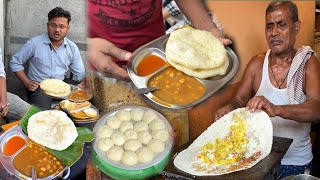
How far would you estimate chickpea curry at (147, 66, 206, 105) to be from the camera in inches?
107

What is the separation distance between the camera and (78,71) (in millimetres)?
2768

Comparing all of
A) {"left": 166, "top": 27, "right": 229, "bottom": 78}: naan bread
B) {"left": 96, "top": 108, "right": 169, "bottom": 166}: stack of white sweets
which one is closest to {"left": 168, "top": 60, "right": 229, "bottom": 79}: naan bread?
{"left": 166, "top": 27, "right": 229, "bottom": 78}: naan bread

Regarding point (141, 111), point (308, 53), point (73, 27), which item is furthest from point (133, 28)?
point (308, 53)

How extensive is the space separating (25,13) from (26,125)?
632 mm

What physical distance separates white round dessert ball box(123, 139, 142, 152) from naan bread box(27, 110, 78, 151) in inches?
12.3

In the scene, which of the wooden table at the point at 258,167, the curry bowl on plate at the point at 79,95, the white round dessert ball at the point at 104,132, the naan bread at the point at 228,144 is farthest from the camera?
the white round dessert ball at the point at 104,132

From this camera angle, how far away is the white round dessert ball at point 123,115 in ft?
9.55

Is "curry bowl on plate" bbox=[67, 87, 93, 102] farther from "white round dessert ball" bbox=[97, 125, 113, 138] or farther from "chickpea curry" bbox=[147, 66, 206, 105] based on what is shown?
"chickpea curry" bbox=[147, 66, 206, 105]

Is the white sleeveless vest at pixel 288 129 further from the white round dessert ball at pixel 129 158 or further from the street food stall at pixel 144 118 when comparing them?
the white round dessert ball at pixel 129 158

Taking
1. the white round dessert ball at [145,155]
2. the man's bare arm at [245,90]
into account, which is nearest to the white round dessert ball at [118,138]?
the white round dessert ball at [145,155]

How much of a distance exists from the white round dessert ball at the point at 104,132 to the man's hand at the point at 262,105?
836 millimetres

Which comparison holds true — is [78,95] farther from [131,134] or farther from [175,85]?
[175,85]

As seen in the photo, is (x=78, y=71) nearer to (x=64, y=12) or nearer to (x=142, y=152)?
(x=64, y=12)

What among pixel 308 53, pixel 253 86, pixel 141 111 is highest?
pixel 308 53
